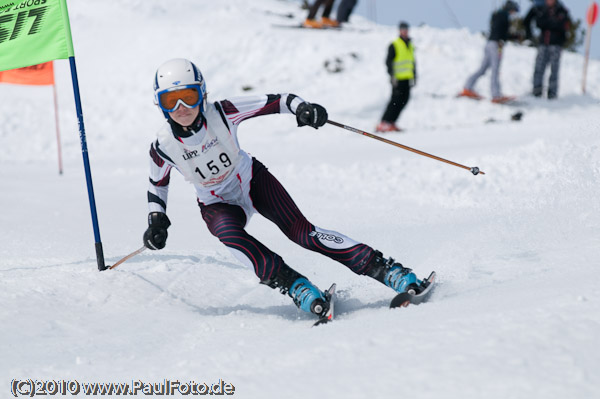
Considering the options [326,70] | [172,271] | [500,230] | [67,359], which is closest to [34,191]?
[172,271]

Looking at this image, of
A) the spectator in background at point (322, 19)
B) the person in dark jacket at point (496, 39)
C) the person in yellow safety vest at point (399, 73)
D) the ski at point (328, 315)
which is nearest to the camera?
the ski at point (328, 315)

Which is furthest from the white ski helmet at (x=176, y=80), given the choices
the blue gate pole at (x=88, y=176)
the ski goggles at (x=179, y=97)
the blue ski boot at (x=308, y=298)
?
the blue ski boot at (x=308, y=298)

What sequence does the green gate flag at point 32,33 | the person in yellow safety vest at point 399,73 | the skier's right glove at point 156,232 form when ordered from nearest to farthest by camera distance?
the skier's right glove at point 156,232 < the green gate flag at point 32,33 < the person in yellow safety vest at point 399,73

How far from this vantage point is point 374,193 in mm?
7234

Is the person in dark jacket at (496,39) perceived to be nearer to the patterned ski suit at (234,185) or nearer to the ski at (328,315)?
the patterned ski suit at (234,185)

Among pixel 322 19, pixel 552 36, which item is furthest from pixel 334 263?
pixel 322 19

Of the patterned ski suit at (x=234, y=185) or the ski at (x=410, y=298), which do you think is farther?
the patterned ski suit at (x=234, y=185)

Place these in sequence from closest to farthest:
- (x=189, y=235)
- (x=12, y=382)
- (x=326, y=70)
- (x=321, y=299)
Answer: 1. (x=12, y=382)
2. (x=321, y=299)
3. (x=189, y=235)
4. (x=326, y=70)

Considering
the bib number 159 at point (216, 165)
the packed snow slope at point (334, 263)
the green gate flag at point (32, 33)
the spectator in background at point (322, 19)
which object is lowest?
the packed snow slope at point (334, 263)

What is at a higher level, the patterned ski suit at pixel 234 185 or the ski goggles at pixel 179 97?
the ski goggles at pixel 179 97

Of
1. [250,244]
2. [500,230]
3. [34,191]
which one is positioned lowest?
[34,191]

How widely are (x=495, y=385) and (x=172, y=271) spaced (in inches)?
112

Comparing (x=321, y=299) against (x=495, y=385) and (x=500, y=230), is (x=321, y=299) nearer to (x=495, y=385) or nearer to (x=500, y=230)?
(x=495, y=385)

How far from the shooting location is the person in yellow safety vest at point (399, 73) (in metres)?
10.4
